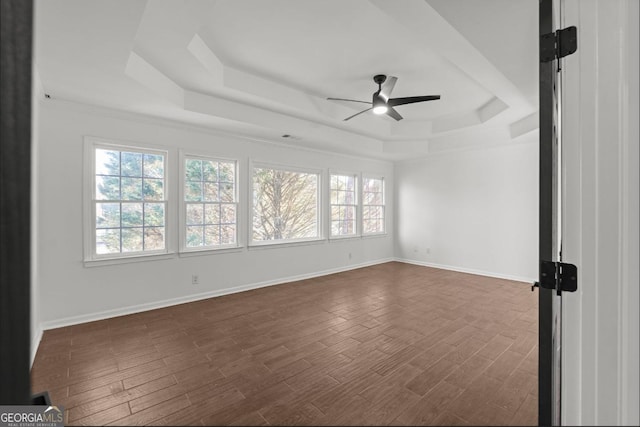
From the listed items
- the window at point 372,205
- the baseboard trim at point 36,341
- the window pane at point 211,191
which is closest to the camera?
the baseboard trim at point 36,341

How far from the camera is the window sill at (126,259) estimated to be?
3.42m

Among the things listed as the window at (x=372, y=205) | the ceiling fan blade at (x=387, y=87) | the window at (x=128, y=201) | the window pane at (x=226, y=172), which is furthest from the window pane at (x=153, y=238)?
the window at (x=372, y=205)

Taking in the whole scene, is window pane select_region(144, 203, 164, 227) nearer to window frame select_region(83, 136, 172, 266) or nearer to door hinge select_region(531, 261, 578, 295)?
window frame select_region(83, 136, 172, 266)

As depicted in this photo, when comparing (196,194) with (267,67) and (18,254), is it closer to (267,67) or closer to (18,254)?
(267,67)

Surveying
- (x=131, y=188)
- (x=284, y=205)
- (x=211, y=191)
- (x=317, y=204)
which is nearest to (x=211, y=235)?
(x=211, y=191)

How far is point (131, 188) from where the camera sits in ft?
12.1

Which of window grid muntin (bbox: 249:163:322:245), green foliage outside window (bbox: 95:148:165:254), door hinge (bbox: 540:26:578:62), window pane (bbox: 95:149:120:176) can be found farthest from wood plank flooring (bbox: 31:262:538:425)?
door hinge (bbox: 540:26:578:62)

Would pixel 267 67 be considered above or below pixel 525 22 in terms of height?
above

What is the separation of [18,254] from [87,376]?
2.17 meters

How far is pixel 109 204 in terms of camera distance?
3555 mm

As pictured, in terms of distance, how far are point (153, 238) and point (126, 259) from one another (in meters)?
0.39

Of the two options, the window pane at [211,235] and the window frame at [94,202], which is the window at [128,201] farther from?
the window pane at [211,235]

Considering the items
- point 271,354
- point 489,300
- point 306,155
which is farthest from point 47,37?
point 489,300

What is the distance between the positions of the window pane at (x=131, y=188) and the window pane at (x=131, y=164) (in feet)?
0.24
